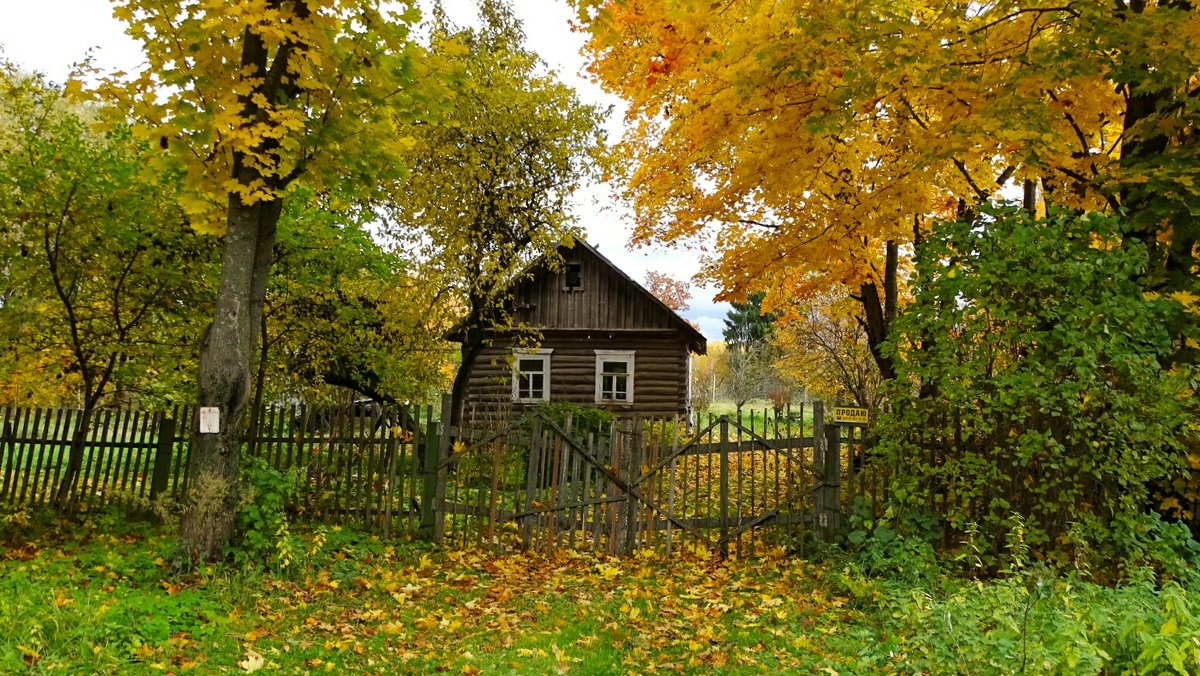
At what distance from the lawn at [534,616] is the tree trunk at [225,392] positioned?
1.26ft

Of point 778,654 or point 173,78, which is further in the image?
point 173,78

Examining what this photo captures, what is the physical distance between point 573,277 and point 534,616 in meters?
17.9

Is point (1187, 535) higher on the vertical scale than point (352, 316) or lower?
lower

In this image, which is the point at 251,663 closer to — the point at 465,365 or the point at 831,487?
the point at 831,487

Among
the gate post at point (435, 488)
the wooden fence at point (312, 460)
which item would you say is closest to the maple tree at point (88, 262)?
the wooden fence at point (312, 460)

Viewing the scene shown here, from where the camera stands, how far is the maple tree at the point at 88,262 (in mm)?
7691

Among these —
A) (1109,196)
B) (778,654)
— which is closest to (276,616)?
(778,654)

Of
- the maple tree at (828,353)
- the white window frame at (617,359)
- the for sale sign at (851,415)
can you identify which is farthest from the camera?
the maple tree at (828,353)

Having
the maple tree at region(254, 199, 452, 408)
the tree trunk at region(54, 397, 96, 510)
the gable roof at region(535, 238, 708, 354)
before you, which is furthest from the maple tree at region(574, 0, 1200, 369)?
the gable roof at region(535, 238, 708, 354)

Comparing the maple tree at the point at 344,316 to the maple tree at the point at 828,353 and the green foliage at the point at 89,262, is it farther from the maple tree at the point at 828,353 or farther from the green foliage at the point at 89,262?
the maple tree at the point at 828,353

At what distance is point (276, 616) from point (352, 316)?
6.60 metres

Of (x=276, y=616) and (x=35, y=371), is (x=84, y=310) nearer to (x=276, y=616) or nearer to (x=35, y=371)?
(x=35, y=371)

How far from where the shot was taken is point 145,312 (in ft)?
29.0

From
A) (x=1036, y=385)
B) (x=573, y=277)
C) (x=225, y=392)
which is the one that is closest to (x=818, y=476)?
(x=1036, y=385)
